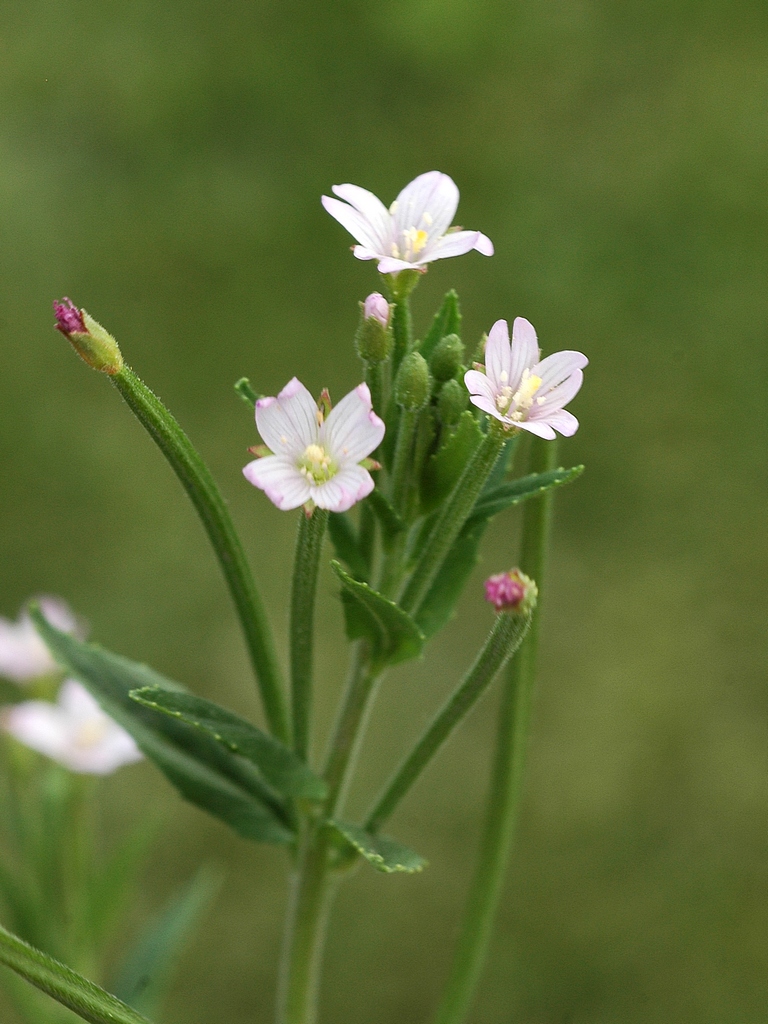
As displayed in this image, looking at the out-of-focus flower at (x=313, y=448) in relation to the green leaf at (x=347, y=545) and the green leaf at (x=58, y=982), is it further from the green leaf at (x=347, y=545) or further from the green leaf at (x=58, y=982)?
the green leaf at (x=58, y=982)

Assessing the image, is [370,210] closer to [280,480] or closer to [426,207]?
[426,207]

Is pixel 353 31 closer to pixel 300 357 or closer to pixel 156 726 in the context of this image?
pixel 300 357

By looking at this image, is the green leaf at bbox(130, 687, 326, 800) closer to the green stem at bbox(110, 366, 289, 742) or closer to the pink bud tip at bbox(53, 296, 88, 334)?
the green stem at bbox(110, 366, 289, 742)

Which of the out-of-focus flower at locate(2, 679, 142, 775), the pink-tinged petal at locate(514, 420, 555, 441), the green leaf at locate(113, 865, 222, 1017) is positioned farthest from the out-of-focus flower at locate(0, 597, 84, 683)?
the pink-tinged petal at locate(514, 420, 555, 441)

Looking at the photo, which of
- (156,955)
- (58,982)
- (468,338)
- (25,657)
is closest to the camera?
(58,982)

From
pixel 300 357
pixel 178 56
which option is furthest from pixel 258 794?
pixel 178 56

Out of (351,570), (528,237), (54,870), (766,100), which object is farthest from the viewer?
(766,100)

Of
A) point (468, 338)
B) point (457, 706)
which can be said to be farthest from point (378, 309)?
point (468, 338)
